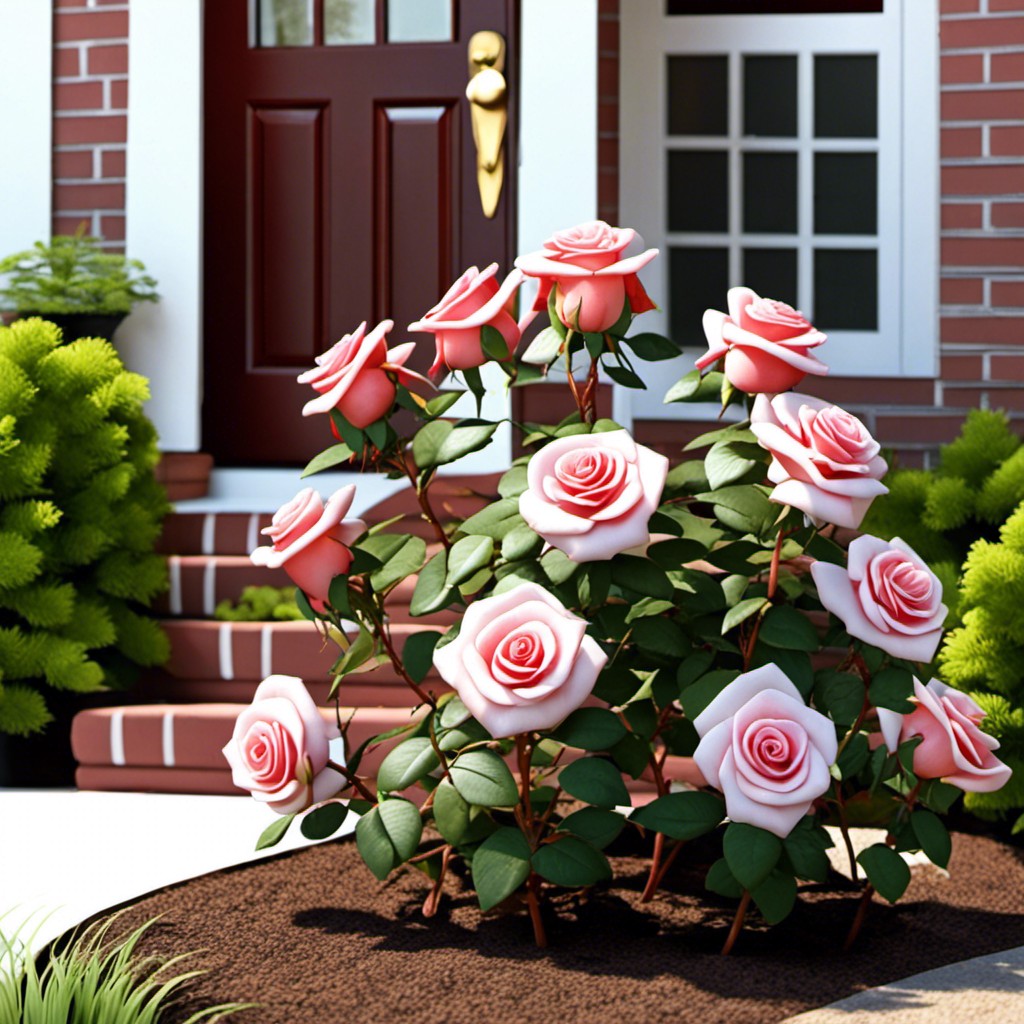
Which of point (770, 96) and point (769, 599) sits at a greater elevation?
point (770, 96)

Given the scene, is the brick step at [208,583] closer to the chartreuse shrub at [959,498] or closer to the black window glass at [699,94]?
the chartreuse shrub at [959,498]

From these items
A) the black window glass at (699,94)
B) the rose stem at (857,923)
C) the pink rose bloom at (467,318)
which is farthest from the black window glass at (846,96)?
the rose stem at (857,923)

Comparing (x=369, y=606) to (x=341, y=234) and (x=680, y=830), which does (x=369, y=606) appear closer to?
(x=680, y=830)

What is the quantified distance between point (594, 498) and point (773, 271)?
290 cm

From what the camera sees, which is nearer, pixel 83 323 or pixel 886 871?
pixel 886 871

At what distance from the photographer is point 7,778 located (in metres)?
3.36

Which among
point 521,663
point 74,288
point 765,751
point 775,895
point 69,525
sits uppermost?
point 74,288

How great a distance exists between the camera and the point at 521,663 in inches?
70.7

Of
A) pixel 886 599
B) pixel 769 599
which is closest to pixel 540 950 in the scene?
pixel 769 599

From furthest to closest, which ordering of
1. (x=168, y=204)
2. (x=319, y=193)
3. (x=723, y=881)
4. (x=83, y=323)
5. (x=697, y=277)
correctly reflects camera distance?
(x=697, y=277), (x=319, y=193), (x=168, y=204), (x=83, y=323), (x=723, y=881)

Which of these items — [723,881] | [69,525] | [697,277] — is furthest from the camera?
[697,277]

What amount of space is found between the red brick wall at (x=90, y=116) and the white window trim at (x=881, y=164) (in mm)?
1693

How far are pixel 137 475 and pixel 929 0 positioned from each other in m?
2.97

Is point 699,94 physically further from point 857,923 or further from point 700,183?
point 857,923
